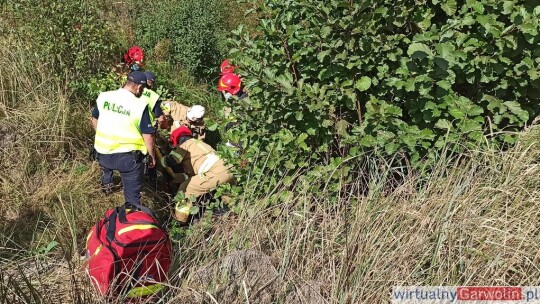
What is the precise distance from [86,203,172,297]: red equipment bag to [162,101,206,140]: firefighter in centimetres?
310

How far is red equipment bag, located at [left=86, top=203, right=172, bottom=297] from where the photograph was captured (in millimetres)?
2541

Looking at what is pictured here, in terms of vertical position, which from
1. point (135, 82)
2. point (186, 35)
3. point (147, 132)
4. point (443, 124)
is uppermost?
point (443, 124)

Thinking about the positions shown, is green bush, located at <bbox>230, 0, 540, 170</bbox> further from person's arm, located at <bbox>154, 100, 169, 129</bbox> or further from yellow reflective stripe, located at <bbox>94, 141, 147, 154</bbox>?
person's arm, located at <bbox>154, 100, 169, 129</bbox>

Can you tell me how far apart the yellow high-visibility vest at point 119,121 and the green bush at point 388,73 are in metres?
1.56

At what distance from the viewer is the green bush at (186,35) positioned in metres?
8.12

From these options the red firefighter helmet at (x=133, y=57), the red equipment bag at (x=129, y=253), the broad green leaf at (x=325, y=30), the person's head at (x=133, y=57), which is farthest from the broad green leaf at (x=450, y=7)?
the red firefighter helmet at (x=133, y=57)

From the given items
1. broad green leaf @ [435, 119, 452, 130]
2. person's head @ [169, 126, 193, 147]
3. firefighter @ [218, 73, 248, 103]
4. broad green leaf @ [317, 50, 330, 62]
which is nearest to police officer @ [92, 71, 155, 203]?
person's head @ [169, 126, 193, 147]

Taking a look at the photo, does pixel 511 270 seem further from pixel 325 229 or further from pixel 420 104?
pixel 420 104

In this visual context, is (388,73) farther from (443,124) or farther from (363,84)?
(443,124)

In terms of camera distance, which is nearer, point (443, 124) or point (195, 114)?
point (443, 124)

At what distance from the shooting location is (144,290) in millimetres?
2492

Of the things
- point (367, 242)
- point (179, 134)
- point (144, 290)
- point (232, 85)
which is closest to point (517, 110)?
point (367, 242)

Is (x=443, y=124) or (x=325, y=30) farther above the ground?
(x=325, y=30)

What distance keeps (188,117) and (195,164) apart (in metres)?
1.35
